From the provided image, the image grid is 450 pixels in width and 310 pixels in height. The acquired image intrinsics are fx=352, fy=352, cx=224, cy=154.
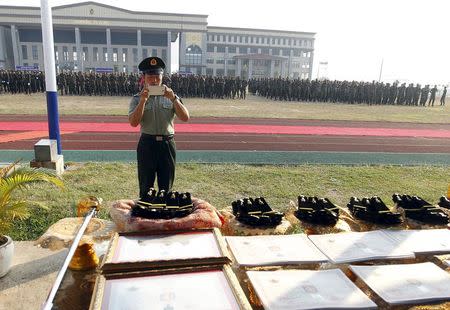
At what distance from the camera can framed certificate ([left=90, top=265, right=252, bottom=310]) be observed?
1438 mm

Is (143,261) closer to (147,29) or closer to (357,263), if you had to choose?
(357,263)

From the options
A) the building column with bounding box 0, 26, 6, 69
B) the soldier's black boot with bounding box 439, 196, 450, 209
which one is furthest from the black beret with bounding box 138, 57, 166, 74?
the building column with bounding box 0, 26, 6, 69

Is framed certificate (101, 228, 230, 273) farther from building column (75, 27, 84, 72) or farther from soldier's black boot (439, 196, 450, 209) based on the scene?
building column (75, 27, 84, 72)

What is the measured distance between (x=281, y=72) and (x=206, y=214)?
70.3m

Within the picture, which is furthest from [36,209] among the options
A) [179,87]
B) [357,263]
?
[179,87]

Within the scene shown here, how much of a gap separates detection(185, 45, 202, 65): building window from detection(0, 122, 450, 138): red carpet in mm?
47532

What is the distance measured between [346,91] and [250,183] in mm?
21905

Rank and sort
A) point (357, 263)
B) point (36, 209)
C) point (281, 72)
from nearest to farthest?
point (357, 263) < point (36, 209) < point (281, 72)

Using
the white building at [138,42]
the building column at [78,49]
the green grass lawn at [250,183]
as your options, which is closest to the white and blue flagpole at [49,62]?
the green grass lawn at [250,183]

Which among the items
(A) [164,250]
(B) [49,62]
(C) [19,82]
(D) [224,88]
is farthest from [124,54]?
(A) [164,250]

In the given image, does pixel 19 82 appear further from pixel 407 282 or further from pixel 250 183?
pixel 407 282

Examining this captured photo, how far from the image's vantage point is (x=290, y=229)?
8.12 feet

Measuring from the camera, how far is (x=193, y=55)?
59.0 m

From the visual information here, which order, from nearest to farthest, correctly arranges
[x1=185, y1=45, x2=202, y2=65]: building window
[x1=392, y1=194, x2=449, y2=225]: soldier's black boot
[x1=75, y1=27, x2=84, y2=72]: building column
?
[x1=392, y1=194, x2=449, y2=225]: soldier's black boot
[x1=75, y1=27, x2=84, y2=72]: building column
[x1=185, y1=45, x2=202, y2=65]: building window
